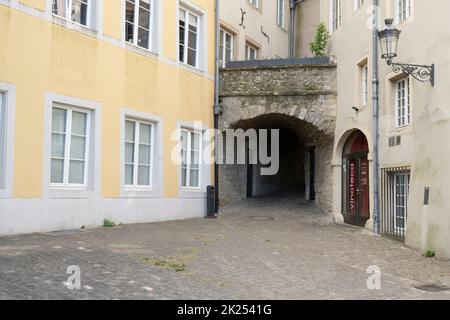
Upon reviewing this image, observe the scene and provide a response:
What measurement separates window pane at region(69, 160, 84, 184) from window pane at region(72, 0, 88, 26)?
283cm

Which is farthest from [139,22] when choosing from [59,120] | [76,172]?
[76,172]

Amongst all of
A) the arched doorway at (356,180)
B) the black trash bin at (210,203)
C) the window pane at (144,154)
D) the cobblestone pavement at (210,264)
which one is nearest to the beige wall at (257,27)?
the black trash bin at (210,203)

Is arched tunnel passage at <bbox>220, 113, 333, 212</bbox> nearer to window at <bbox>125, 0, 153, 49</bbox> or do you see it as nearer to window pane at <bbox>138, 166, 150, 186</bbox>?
window pane at <bbox>138, 166, 150, 186</bbox>

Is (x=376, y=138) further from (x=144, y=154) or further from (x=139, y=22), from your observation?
(x=139, y=22)

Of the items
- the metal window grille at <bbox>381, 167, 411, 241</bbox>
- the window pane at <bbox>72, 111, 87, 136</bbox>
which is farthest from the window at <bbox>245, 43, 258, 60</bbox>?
the window pane at <bbox>72, 111, 87, 136</bbox>

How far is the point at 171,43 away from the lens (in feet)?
44.3

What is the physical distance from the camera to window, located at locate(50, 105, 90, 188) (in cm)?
1039

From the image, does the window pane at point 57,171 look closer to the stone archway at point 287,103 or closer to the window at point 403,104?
Answer: the stone archway at point 287,103

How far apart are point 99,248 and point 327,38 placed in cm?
995

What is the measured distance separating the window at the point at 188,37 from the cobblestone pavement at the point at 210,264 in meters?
4.71

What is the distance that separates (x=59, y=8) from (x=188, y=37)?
4472 millimetres

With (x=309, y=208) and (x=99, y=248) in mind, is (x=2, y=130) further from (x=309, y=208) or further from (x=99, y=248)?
(x=309, y=208)

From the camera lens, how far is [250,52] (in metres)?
18.3
